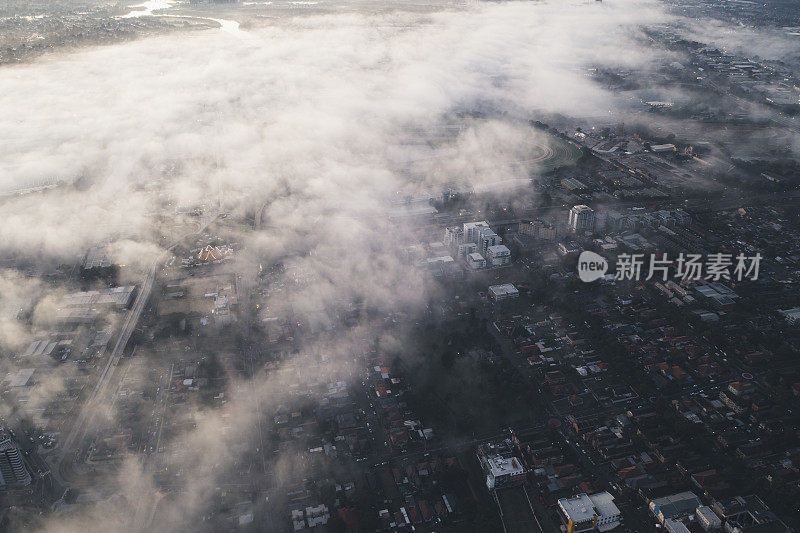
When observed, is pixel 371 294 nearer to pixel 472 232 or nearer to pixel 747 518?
pixel 472 232

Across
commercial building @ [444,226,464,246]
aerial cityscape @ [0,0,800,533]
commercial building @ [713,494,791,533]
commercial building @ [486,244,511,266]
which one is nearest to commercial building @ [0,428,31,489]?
aerial cityscape @ [0,0,800,533]

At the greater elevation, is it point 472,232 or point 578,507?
point 472,232

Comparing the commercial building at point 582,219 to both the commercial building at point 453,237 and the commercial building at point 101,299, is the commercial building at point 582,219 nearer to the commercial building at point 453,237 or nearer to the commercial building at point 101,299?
the commercial building at point 453,237

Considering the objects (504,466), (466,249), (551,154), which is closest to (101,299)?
(466,249)

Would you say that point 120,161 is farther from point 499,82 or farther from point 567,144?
point 499,82

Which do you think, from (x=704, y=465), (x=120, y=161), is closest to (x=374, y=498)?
(x=704, y=465)

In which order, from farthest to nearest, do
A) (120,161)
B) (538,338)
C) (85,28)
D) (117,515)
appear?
1. (85,28)
2. (120,161)
3. (538,338)
4. (117,515)

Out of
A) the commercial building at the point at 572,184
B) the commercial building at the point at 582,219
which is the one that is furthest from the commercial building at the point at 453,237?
the commercial building at the point at 572,184
